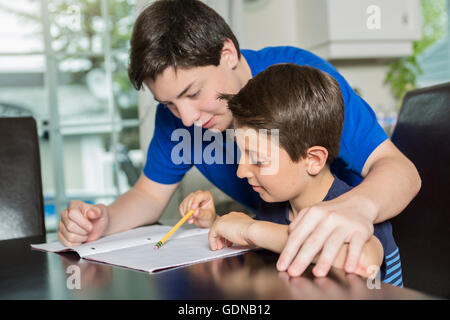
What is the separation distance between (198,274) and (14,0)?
285 cm

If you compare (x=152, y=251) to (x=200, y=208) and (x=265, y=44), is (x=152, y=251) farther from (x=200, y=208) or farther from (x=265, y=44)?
(x=265, y=44)

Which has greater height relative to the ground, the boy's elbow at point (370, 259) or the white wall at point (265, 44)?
the white wall at point (265, 44)

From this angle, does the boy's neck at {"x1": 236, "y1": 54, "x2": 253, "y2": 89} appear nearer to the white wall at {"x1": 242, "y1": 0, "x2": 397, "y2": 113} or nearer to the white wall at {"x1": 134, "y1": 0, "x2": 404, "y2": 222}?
the white wall at {"x1": 134, "y1": 0, "x2": 404, "y2": 222}

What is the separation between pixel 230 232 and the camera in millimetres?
767

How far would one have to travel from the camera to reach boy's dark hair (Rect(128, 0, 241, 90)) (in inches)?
38.2

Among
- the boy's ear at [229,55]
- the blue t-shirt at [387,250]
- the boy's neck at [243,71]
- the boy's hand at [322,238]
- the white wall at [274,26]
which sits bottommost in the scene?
the blue t-shirt at [387,250]

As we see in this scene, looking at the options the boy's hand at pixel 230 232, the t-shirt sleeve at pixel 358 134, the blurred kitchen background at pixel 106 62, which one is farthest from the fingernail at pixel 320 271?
the blurred kitchen background at pixel 106 62

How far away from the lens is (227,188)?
135 centimetres

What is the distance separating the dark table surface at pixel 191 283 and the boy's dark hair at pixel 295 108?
0.73 feet

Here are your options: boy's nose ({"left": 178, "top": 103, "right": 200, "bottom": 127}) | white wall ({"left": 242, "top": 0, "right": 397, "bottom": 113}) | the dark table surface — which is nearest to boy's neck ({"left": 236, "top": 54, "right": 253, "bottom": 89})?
boy's nose ({"left": 178, "top": 103, "right": 200, "bottom": 127})

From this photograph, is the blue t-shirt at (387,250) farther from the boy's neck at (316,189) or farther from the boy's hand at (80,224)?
the boy's hand at (80,224)

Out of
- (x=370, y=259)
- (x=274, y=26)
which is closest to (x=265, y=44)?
(x=274, y=26)

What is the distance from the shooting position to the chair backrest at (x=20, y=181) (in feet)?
3.76

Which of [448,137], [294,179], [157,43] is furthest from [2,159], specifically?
[448,137]
